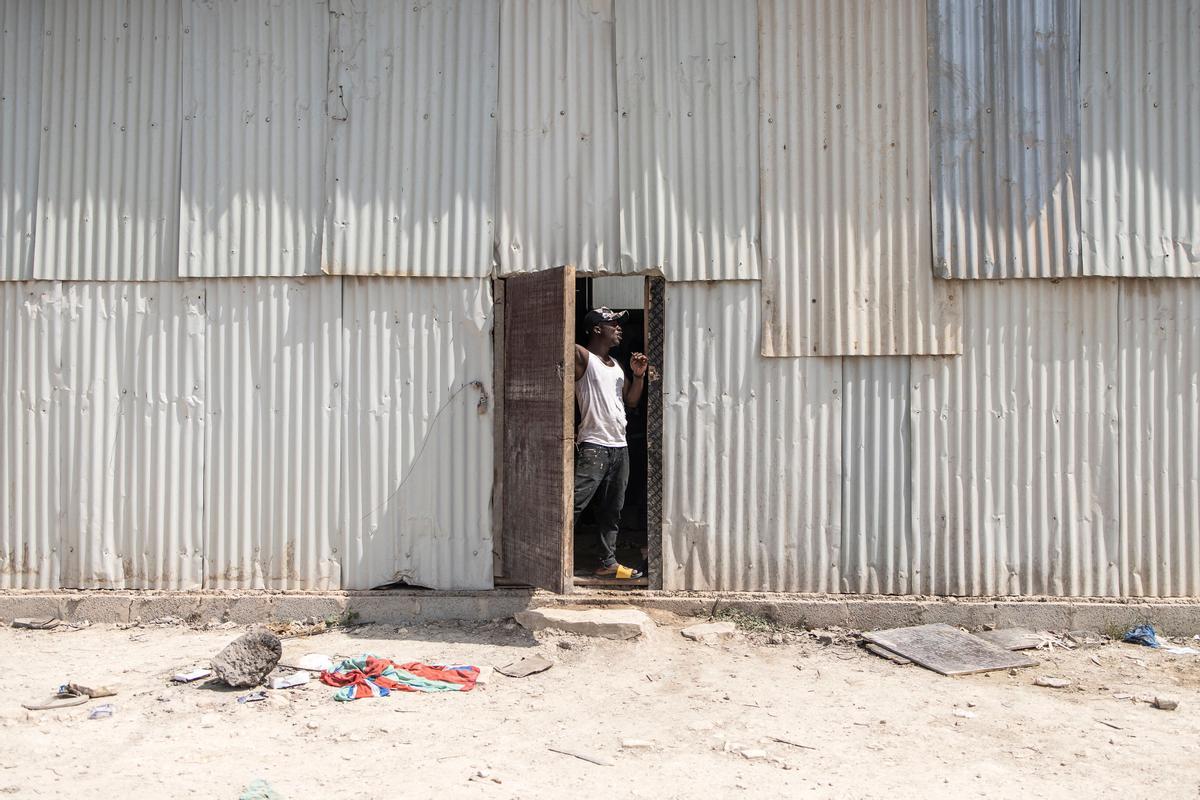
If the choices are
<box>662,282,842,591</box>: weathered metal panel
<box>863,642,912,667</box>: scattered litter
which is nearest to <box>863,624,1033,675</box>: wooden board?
<box>863,642,912,667</box>: scattered litter

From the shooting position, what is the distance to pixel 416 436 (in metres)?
6.75

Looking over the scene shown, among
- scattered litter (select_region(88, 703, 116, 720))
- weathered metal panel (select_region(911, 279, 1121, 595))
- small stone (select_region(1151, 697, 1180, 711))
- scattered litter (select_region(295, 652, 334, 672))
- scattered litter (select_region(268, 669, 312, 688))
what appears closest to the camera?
scattered litter (select_region(88, 703, 116, 720))

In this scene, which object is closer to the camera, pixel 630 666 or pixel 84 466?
pixel 630 666

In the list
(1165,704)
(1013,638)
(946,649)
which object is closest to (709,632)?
(946,649)

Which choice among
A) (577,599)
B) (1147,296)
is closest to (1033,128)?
(1147,296)

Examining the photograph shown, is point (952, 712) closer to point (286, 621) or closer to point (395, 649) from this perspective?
point (395, 649)

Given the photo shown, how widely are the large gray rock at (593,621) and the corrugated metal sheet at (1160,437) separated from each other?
3230mm

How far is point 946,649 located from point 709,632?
1.44 metres

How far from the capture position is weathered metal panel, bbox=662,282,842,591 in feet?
21.6

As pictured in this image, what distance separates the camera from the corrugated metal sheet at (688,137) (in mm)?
6582

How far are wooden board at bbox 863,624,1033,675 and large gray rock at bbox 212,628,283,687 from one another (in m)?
3.58

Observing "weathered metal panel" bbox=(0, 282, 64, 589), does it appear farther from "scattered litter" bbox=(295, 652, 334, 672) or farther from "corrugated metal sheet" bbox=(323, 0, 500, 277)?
"scattered litter" bbox=(295, 652, 334, 672)

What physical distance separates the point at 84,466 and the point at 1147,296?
7295 millimetres

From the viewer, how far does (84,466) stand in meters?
6.88
